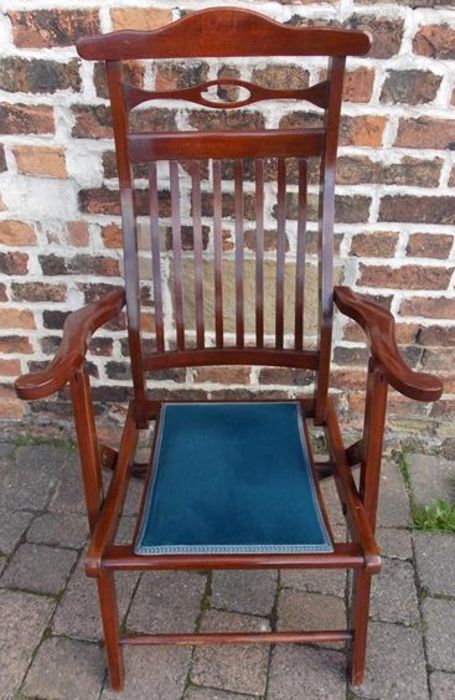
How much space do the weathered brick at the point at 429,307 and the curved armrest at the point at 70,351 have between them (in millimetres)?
845

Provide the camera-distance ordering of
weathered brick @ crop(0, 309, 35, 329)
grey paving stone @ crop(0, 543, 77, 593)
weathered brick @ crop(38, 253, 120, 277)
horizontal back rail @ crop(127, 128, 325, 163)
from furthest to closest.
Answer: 1. weathered brick @ crop(0, 309, 35, 329)
2. weathered brick @ crop(38, 253, 120, 277)
3. grey paving stone @ crop(0, 543, 77, 593)
4. horizontal back rail @ crop(127, 128, 325, 163)

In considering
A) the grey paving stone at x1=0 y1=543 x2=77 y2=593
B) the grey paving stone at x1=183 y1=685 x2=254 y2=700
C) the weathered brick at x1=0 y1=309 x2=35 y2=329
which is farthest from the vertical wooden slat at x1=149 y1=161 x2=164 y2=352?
the grey paving stone at x1=183 y1=685 x2=254 y2=700

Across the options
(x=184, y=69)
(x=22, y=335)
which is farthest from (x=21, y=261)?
(x=184, y=69)

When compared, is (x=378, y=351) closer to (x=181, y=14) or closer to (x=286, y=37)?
(x=286, y=37)

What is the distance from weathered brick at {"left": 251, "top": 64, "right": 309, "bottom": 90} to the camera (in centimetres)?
155

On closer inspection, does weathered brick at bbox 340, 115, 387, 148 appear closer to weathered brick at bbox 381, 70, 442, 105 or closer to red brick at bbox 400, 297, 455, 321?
weathered brick at bbox 381, 70, 442, 105

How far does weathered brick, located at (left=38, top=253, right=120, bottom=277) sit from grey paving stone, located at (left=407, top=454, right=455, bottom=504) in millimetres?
1120

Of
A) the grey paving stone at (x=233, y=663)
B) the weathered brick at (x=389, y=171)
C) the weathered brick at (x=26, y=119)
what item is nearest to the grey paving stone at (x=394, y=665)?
the grey paving stone at (x=233, y=663)

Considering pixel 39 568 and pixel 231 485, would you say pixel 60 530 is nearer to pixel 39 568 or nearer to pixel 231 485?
pixel 39 568

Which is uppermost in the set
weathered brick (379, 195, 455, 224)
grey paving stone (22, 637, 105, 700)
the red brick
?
weathered brick (379, 195, 455, 224)

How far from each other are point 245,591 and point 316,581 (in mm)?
194

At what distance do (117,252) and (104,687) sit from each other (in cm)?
111

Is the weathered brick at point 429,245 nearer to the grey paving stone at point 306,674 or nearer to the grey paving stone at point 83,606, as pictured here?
the grey paving stone at point 306,674

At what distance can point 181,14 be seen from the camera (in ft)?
4.97
